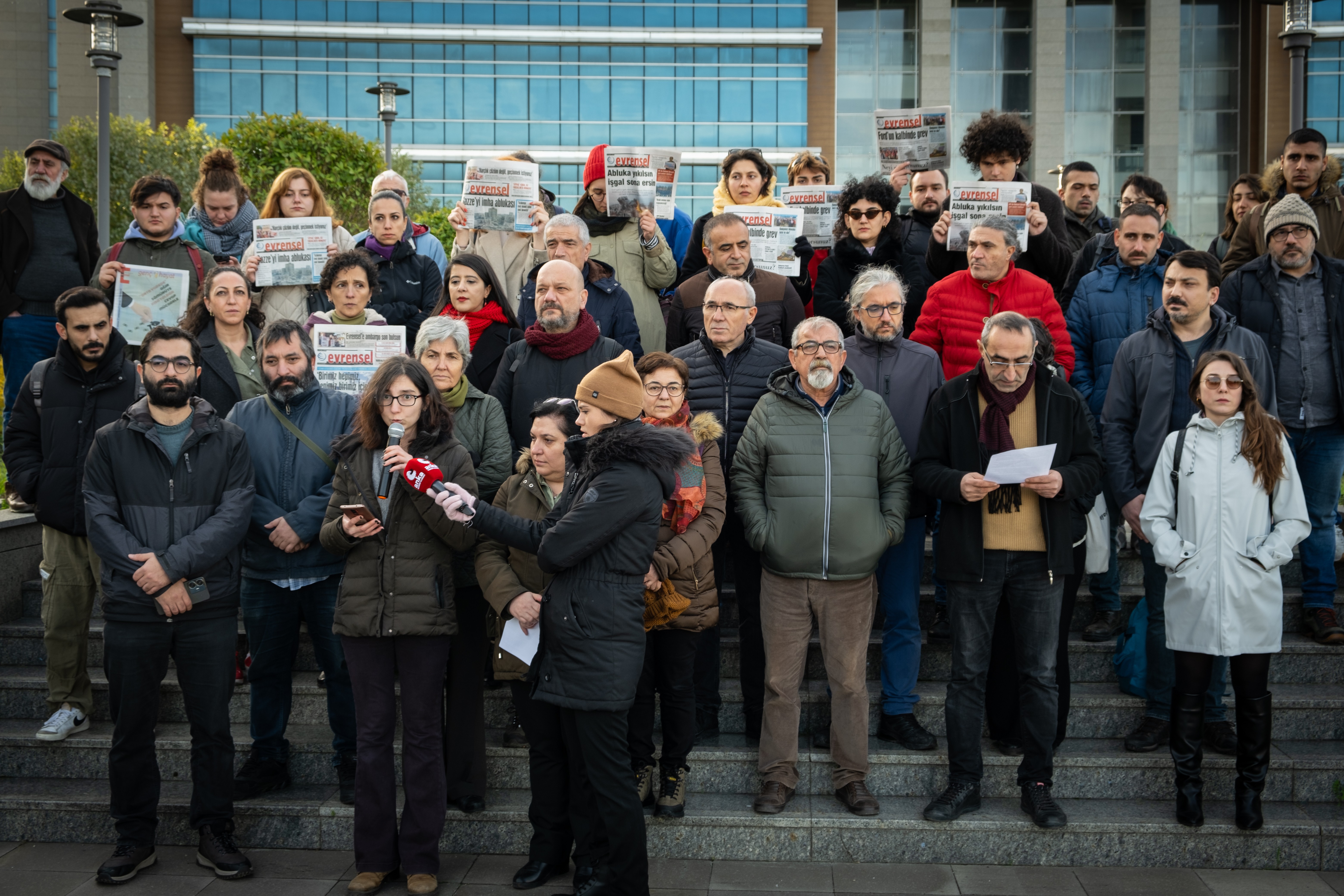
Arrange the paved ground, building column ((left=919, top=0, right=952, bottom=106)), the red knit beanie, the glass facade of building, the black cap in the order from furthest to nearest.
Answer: the glass facade of building
building column ((left=919, top=0, right=952, bottom=106))
the black cap
the red knit beanie
the paved ground

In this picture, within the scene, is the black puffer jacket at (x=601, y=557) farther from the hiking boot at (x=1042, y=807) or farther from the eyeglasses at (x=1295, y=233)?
the eyeglasses at (x=1295, y=233)

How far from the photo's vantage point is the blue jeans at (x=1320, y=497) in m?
6.25

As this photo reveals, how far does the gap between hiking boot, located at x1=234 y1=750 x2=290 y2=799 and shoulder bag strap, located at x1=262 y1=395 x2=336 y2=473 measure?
4.86 ft

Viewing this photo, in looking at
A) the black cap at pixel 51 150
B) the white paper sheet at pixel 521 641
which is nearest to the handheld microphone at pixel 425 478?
the white paper sheet at pixel 521 641

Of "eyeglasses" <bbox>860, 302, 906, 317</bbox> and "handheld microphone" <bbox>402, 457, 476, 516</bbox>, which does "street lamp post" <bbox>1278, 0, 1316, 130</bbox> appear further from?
"handheld microphone" <bbox>402, 457, 476, 516</bbox>

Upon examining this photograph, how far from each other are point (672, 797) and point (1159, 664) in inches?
101

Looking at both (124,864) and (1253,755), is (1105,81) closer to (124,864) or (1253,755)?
(1253,755)

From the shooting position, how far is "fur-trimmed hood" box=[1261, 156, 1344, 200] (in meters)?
7.61

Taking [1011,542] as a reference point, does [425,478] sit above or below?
above

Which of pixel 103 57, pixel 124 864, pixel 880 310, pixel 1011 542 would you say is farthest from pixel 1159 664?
pixel 103 57

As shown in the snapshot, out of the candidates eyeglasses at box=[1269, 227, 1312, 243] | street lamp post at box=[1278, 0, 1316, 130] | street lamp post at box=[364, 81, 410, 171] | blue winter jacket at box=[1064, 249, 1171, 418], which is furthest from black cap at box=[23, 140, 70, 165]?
street lamp post at box=[364, 81, 410, 171]

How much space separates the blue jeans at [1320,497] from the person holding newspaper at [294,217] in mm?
5714

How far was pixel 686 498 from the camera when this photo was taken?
4980 millimetres

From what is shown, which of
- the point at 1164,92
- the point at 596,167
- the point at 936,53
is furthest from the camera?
the point at 936,53
